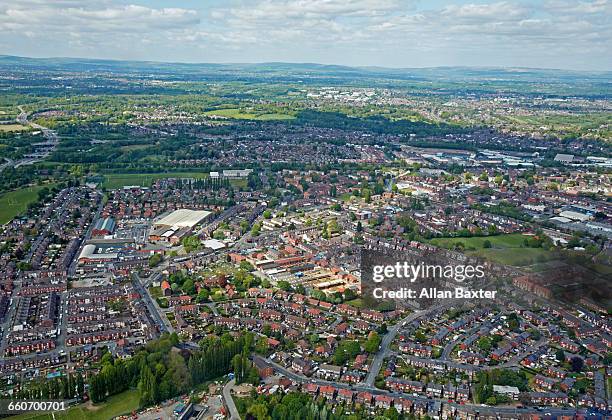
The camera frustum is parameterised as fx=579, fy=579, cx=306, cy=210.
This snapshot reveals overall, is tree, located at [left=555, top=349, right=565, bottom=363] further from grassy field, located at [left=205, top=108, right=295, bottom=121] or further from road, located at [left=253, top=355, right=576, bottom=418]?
grassy field, located at [left=205, top=108, right=295, bottom=121]

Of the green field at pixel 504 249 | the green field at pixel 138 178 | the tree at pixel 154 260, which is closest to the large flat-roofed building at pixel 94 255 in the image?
the tree at pixel 154 260

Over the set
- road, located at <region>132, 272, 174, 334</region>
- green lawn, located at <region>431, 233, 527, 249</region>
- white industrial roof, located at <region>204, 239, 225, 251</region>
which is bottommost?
road, located at <region>132, 272, 174, 334</region>

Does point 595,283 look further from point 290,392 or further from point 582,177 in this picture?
point 582,177

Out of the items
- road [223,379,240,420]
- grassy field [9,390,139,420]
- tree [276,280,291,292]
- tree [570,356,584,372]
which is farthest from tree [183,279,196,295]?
tree [570,356,584,372]

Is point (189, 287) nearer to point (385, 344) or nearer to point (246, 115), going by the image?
point (385, 344)

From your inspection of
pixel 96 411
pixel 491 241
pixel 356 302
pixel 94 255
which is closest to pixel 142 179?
pixel 94 255
